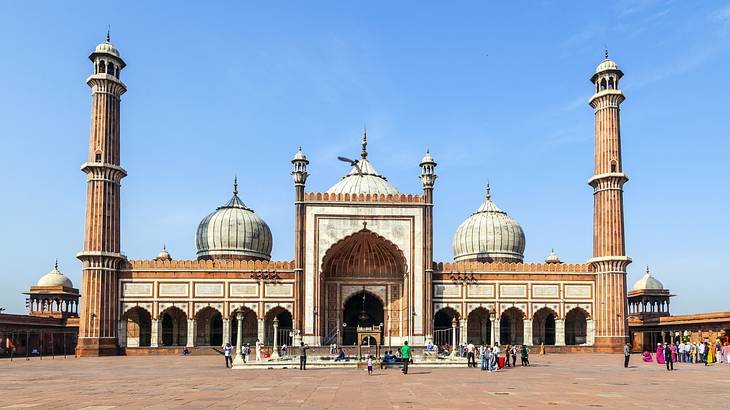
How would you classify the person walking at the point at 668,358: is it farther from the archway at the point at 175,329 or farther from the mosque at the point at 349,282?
the archway at the point at 175,329

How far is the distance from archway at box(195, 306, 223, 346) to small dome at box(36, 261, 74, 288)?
2335 centimetres

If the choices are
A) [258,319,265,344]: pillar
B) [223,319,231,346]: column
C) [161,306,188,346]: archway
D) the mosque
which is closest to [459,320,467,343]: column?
the mosque

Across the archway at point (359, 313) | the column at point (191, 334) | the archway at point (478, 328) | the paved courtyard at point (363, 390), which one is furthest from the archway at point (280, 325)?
the paved courtyard at point (363, 390)

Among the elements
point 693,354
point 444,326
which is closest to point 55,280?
point 444,326

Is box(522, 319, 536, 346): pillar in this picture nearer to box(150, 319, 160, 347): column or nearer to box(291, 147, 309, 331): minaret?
box(291, 147, 309, 331): minaret

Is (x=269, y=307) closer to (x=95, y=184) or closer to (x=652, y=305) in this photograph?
(x=95, y=184)

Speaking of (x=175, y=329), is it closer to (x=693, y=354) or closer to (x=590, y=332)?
(x=590, y=332)


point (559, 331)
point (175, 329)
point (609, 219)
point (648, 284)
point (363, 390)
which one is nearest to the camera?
point (363, 390)

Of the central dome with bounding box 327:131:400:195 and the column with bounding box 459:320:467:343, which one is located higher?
the central dome with bounding box 327:131:400:195

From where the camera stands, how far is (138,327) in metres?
48.1

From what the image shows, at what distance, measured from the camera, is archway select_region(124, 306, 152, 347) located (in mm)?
47688

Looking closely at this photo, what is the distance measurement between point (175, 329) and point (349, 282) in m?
11.9

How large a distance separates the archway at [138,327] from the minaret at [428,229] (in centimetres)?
1803

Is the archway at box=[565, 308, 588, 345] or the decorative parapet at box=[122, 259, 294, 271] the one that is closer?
the decorative parapet at box=[122, 259, 294, 271]
